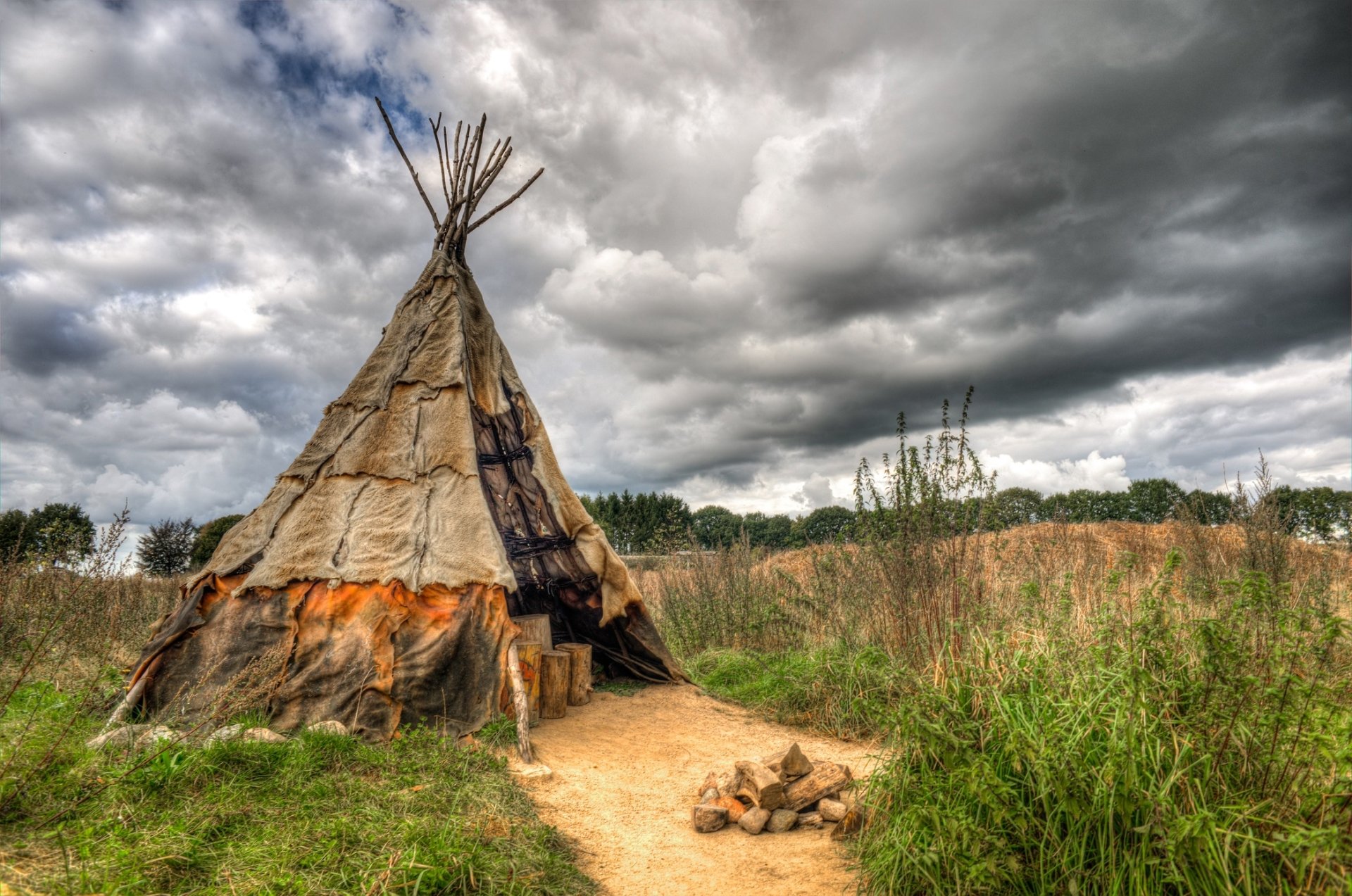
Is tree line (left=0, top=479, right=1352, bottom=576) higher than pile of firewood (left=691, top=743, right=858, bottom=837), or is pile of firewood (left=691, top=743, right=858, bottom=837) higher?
tree line (left=0, top=479, right=1352, bottom=576)

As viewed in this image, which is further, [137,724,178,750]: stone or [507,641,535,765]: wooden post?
[507,641,535,765]: wooden post

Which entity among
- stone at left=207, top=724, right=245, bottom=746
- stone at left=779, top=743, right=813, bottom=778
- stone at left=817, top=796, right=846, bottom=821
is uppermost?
stone at left=207, top=724, right=245, bottom=746

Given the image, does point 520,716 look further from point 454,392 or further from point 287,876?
point 454,392

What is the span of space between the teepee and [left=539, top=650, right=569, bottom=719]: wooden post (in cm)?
78

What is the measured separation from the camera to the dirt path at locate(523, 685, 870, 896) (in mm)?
3389

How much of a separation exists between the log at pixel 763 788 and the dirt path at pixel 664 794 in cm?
16

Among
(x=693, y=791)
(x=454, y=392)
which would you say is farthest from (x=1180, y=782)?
(x=454, y=392)

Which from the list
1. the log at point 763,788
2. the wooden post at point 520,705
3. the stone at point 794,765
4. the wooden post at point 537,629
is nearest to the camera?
the log at point 763,788

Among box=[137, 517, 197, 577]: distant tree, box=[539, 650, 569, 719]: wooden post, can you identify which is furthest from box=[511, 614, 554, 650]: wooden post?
box=[137, 517, 197, 577]: distant tree

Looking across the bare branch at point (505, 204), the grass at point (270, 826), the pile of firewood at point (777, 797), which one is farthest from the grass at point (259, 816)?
the bare branch at point (505, 204)

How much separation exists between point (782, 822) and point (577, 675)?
10.2ft

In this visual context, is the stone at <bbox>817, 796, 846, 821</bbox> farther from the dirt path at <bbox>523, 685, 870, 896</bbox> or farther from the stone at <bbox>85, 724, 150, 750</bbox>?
the stone at <bbox>85, 724, 150, 750</bbox>

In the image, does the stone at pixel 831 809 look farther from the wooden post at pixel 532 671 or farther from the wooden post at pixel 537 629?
the wooden post at pixel 537 629

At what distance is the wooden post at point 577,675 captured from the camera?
6.55m
